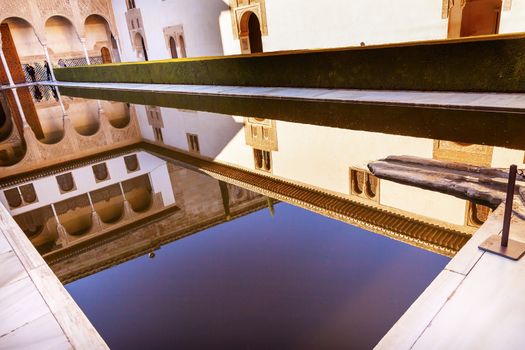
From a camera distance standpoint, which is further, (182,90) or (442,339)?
(182,90)

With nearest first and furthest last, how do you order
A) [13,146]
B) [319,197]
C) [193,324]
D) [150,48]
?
1. [193,324]
2. [319,197]
3. [13,146]
4. [150,48]

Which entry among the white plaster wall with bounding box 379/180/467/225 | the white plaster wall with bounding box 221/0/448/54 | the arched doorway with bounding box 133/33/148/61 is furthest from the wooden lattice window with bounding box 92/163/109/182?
the arched doorway with bounding box 133/33/148/61

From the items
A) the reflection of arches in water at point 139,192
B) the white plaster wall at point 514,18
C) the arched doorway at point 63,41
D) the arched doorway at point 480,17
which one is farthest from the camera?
the arched doorway at point 63,41

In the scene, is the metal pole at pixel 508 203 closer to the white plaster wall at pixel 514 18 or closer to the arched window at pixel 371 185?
the arched window at pixel 371 185

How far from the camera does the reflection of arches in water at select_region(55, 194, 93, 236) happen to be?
10.2 feet

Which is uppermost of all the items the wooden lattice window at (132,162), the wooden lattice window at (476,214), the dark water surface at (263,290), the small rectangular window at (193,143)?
the small rectangular window at (193,143)

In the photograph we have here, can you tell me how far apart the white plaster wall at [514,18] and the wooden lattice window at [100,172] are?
772cm

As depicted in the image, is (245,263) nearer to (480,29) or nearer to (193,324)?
(193,324)

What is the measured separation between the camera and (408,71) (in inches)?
258

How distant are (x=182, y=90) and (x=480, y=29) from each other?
965 centimetres

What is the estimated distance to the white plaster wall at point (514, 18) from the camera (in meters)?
6.91

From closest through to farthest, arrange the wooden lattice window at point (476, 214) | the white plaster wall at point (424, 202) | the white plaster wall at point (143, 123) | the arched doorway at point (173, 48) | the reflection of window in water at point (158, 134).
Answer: the wooden lattice window at point (476, 214) < the white plaster wall at point (424, 202) < the reflection of window in water at point (158, 134) < the white plaster wall at point (143, 123) < the arched doorway at point (173, 48)

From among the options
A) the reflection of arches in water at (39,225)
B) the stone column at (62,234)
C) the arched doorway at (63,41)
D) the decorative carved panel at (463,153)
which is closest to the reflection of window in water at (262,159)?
the decorative carved panel at (463,153)

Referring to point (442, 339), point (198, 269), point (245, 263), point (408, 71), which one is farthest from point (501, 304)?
point (408, 71)
